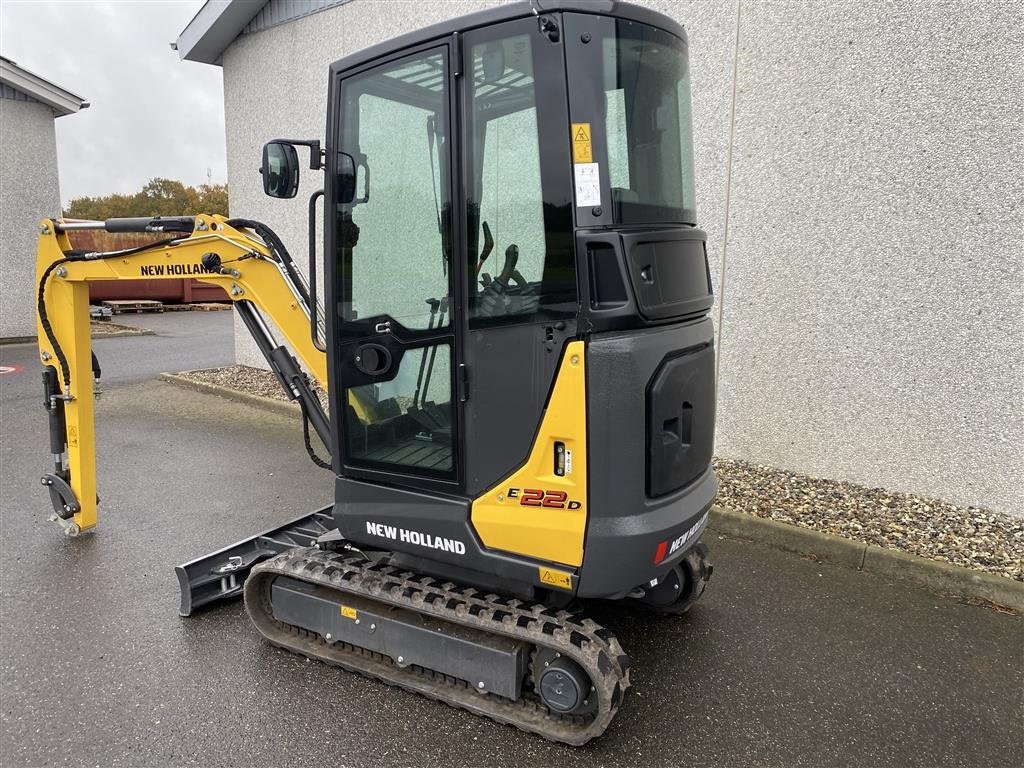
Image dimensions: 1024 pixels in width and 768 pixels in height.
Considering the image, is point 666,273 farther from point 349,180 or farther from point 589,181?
point 349,180

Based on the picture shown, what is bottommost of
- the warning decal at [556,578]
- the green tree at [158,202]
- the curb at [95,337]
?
the warning decal at [556,578]

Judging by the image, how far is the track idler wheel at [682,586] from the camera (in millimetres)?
3666

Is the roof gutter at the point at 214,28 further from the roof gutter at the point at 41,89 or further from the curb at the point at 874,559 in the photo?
the curb at the point at 874,559

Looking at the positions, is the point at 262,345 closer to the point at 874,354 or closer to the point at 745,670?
the point at 745,670

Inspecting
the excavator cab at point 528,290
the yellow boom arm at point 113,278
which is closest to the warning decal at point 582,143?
the excavator cab at point 528,290

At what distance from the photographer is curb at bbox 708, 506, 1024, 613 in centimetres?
399

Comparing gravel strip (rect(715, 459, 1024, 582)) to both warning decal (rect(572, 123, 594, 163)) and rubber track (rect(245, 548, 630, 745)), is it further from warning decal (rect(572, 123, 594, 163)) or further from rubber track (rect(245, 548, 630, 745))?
warning decal (rect(572, 123, 594, 163))

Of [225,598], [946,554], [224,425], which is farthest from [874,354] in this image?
[224,425]

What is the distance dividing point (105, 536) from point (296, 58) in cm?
686

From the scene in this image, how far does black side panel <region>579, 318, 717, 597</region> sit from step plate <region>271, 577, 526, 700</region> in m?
0.51

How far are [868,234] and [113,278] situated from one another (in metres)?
5.06

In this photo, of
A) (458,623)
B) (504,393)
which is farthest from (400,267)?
(458,623)

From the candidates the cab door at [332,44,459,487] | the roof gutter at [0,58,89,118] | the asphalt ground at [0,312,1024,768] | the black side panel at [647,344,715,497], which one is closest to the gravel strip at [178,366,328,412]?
the asphalt ground at [0,312,1024,768]

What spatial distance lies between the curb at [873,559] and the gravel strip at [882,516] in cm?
10
